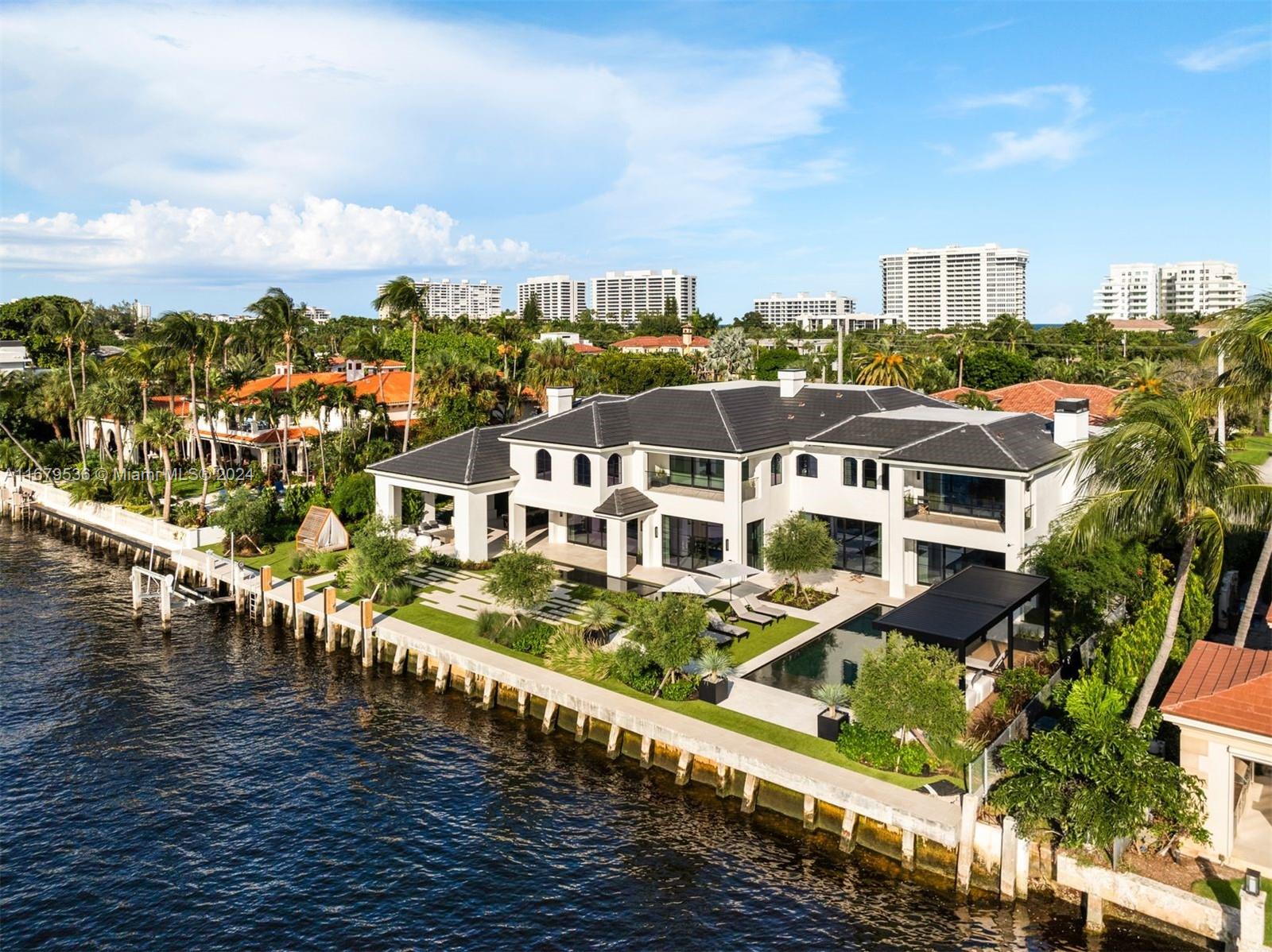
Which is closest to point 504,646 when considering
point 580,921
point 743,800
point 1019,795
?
point 743,800

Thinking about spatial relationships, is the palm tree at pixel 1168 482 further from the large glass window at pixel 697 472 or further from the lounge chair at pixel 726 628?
the large glass window at pixel 697 472

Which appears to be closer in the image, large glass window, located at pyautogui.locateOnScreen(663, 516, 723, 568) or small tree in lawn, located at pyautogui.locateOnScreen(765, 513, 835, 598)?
small tree in lawn, located at pyautogui.locateOnScreen(765, 513, 835, 598)

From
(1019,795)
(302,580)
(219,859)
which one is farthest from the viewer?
(302,580)

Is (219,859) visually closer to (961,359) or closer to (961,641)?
(961,641)

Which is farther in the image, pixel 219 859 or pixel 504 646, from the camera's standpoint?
pixel 504 646

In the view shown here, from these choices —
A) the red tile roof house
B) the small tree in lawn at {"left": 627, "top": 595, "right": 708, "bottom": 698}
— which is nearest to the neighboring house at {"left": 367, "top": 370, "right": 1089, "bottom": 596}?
the small tree in lawn at {"left": 627, "top": 595, "right": 708, "bottom": 698}

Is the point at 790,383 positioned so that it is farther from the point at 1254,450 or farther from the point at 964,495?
the point at 1254,450

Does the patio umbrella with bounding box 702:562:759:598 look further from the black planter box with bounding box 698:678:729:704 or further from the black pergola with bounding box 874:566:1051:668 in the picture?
the black planter box with bounding box 698:678:729:704
